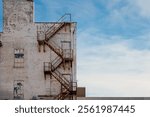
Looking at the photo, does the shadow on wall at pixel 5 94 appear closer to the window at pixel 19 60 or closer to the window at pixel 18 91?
the window at pixel 18 91

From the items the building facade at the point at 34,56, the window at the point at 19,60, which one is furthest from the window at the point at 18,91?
the window at the point at 19,60

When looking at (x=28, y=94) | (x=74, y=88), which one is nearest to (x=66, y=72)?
(x=74, y=88)

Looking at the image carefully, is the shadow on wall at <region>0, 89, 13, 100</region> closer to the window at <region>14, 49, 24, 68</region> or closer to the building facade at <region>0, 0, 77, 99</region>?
the building facade at <region>0, 0, 77, 99</region>

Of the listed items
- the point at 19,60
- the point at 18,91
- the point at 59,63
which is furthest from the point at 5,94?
the point at 59,63

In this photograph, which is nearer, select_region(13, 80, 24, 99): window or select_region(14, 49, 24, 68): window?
select_region(13, 80, 24, 99): window

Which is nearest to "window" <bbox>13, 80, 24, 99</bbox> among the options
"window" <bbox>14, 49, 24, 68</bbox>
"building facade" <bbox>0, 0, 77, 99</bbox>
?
"building facade" <bbox>0, 0, 77, 99</bbox>

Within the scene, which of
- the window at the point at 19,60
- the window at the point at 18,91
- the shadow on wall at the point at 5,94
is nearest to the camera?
the shadow on wall at the point at 5,94

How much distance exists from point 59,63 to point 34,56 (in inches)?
120

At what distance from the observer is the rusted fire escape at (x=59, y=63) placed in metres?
45.2

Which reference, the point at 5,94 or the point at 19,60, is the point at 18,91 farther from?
the point at 19,60

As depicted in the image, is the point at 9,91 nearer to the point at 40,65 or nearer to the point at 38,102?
the point at 40,65

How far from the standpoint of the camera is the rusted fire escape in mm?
45156

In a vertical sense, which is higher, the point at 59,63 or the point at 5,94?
the point at 59,63

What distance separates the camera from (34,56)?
46250 mm
